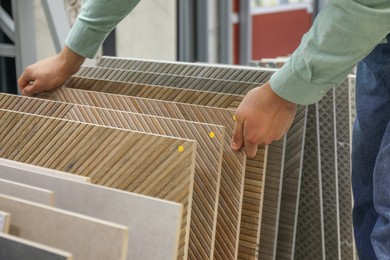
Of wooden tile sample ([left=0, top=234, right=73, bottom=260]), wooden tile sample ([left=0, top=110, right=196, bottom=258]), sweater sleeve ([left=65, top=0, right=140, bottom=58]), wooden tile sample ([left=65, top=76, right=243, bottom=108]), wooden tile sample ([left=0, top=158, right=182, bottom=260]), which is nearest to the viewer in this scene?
wooden tile sample ([left=0, top=234, right=73, bottom=260])

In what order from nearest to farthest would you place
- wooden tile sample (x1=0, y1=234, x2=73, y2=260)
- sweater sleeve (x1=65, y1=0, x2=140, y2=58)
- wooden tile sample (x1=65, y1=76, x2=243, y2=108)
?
1. wooden tile sample (x1=0, y1=234, x2=73, y2=260)
2. wooden tile sample (x1=65, y1=76, x2=243, y2=108)
3. sweater sleeve (x1=65, y1=0, x2=140, y2=58)

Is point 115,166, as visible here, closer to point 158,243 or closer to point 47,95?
point 158,243

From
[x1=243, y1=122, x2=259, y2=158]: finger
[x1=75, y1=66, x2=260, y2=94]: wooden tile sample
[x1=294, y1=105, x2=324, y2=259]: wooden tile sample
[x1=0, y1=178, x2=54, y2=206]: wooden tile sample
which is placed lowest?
[x1=294, y1=105, x2=324, y2=259]: wooden tile sample

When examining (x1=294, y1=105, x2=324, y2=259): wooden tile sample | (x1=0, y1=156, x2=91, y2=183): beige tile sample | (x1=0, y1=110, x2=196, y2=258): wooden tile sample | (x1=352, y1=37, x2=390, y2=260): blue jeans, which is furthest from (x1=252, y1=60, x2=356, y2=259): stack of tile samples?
(x1=0, y1=156, x2=91, y2=183): beige tile sample

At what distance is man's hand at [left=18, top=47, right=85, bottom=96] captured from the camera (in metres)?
1.15

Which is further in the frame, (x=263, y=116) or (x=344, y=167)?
(x=344, y=167)

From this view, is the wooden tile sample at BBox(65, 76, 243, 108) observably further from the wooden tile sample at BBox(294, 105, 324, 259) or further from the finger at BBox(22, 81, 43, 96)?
the wooden tile sample at BBox(294, 105, 324, 259)

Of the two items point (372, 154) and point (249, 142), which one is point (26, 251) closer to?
point (249, 142)

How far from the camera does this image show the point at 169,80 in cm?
116

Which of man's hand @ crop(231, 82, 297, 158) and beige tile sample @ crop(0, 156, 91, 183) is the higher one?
man's hand @ crop(231, 82, 297, 158)

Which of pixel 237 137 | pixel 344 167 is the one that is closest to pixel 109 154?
pixel 237 137

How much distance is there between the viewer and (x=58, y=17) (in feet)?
7.27

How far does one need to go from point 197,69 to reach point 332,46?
46 cm

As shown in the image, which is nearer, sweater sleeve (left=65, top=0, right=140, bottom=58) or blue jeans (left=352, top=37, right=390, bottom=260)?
blue jeans (left=352, top=37, right=390, bottom=260)
